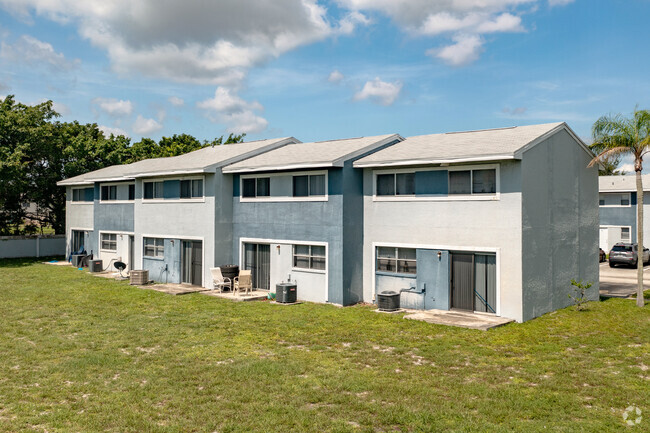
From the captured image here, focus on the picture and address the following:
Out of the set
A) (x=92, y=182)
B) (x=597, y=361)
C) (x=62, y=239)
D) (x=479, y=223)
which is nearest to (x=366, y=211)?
(x=479, y=223)

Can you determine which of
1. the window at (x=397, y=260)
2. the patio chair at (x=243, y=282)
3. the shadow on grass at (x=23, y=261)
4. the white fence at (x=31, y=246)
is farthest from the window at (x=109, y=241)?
the window at (x=397, y=260)

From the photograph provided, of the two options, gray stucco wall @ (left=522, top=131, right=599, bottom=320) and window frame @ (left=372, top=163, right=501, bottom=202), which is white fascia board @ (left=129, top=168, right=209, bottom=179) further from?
gray stucco wall @ (left=522, top=131, right=599, bottom=320)

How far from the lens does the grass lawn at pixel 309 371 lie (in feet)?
29.0

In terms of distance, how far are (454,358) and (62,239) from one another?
37093mm

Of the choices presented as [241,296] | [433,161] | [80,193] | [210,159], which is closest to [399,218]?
[433,161]

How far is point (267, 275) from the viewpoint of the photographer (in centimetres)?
2303

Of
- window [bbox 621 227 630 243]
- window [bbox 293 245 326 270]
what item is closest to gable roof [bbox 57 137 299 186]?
window [bbox 293 245 326 270]

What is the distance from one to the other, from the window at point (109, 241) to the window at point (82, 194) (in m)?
4.40

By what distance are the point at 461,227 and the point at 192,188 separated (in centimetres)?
1343

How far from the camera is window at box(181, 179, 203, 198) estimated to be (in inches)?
974

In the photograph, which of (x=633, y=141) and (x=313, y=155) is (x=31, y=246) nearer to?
(x=313, y=155)

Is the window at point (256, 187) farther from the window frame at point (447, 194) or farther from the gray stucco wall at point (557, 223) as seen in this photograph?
the gray stucco wall at point (557, 223)

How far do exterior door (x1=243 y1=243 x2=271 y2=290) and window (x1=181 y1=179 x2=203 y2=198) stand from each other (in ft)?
11.7

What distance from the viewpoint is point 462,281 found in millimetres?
18281
